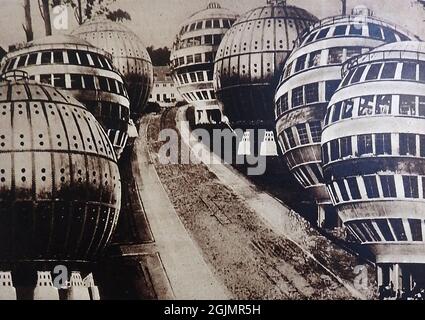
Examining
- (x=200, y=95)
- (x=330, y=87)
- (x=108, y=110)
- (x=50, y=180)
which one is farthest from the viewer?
(x=200, y=95)

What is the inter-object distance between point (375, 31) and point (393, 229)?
139 cm

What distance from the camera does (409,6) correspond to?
4.80 m

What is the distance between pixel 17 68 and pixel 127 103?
0.80m

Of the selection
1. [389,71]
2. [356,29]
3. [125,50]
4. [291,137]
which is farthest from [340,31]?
[125,50]

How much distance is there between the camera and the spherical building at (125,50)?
15.8 ft

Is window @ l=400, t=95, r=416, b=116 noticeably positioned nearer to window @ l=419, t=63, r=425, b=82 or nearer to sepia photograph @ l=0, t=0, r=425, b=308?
→ sepia photograph @ l=0, t=0, r=425, b=308

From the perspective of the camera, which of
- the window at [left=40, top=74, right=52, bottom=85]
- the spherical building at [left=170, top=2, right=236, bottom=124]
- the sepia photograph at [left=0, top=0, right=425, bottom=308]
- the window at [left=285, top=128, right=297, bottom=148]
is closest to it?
the sepia photograph at [left=0, top=0, right=425, bottom=308]

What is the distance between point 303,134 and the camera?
4680mm

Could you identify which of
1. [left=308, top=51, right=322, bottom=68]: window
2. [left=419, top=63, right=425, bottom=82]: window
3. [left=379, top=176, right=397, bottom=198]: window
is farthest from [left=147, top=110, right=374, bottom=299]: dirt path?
[left=419, top=63, right=425, bottom=82]: window

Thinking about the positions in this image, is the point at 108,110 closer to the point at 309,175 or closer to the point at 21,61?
the point at 21,61

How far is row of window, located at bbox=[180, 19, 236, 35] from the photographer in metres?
4.83

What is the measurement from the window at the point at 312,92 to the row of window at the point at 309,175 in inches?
17.7

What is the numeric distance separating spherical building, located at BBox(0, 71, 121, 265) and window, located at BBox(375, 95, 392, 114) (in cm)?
184
